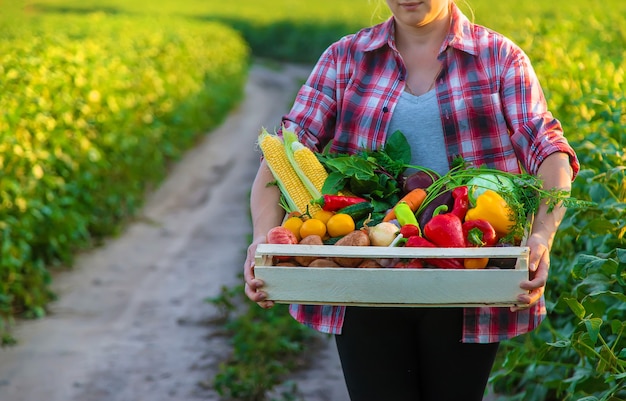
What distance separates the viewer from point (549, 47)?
5633 mm

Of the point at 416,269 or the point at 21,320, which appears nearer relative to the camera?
the point at 416,269

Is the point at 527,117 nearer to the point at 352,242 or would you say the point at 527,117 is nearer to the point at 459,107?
the point at 459,107

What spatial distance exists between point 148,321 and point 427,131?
11.7ft

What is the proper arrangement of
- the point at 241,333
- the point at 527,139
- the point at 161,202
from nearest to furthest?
the point at 527,139
the point at 241,333
the point at 161,202

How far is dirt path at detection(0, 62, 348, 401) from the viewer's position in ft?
15.5

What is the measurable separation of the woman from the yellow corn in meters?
0.10

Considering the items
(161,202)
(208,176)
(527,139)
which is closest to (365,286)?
(527,139)

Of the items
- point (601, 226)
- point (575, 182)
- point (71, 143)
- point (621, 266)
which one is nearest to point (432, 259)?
point (621, 266)

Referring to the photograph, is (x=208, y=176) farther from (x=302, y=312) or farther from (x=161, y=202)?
(x=302, y=312)

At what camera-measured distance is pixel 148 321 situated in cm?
573

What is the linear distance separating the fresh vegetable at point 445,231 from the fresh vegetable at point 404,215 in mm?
62

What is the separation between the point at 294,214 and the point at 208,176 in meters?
8.45

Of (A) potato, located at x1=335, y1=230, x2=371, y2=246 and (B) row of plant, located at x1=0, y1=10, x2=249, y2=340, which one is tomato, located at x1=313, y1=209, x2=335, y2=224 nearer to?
(A) potato, located at x1=335, y1=230, x2=371, y2=246

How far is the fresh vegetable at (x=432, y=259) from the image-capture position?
213cm
